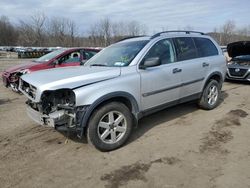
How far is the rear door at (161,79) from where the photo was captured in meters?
4.35

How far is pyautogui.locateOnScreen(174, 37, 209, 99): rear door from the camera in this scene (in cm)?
505

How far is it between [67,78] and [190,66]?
272 cm

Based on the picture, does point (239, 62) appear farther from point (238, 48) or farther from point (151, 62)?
point (151, 62)

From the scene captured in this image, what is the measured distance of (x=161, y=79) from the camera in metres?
4.55

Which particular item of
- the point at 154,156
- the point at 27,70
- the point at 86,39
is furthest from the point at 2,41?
the point at 154,156

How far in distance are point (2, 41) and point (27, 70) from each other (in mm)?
88811

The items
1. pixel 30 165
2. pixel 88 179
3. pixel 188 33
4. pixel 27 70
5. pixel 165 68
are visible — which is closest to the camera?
pixel 88 179

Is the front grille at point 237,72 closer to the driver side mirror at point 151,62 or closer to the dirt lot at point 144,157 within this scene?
the dirt lot at point 144,157

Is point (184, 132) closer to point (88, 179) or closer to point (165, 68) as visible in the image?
point (165, 68)

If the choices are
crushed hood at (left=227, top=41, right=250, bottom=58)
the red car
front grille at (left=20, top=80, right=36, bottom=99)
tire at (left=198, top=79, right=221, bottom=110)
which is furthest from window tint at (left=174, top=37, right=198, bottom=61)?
crushed hood at (left=227, top=41, right=250, bottom=58)

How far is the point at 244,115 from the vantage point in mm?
5691

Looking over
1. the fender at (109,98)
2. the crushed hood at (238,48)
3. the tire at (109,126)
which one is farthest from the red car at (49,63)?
the crushed hood at (238,48)

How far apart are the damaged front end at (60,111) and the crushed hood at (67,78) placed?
4.7 inches

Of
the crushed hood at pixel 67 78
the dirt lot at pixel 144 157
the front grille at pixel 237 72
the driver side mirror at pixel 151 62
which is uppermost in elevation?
the driver side mirror at pixel 151 62
